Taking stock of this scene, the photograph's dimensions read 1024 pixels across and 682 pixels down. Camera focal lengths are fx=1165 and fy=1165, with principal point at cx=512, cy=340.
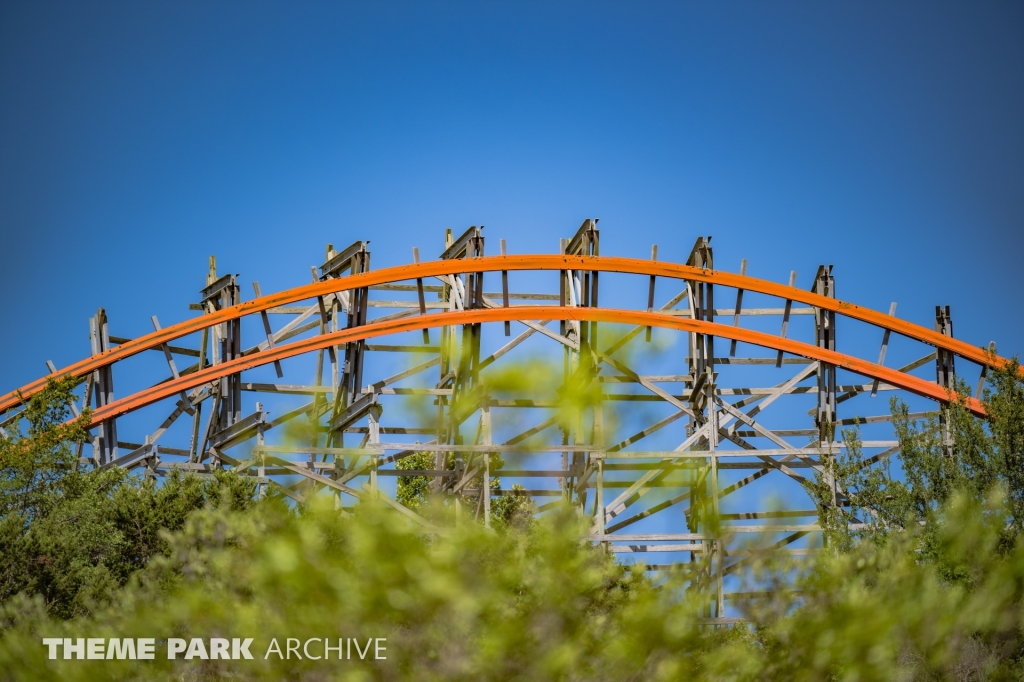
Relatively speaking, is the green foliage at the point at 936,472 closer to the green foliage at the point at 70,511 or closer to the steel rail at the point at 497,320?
the steel rail at the point at 497,320

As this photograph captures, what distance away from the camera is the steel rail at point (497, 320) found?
22859 mm

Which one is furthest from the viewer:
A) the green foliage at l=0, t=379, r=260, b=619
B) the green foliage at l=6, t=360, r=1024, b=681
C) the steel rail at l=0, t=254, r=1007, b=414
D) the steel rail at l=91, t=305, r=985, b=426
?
the steel rail at l=0, t=254, r=1007, b=414

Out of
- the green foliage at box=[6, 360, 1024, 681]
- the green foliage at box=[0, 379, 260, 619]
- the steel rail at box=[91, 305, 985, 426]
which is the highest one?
the steel rail at box=[91, 305, 985, 426]

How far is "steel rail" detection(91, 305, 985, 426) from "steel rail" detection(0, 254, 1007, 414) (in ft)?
3.28

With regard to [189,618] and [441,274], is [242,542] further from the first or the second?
[441,274]

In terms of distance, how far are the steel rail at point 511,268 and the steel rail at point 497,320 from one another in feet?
3.28

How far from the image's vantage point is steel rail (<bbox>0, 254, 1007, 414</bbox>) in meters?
23.5

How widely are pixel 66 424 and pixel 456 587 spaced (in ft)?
41.6

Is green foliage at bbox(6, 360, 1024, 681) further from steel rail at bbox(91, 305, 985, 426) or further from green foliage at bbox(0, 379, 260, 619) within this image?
steel rail at bbox(91, 305, 985, 426)

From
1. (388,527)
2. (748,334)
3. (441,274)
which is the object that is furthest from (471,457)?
(388,527)

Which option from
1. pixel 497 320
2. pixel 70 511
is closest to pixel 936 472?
pixel 497 320

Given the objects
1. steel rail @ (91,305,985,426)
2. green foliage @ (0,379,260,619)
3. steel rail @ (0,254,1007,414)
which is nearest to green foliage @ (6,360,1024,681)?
green foliage @ (0,379,260,619)

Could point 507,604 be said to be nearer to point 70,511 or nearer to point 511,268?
point 70,511

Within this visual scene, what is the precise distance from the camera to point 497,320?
2306 centimetres
